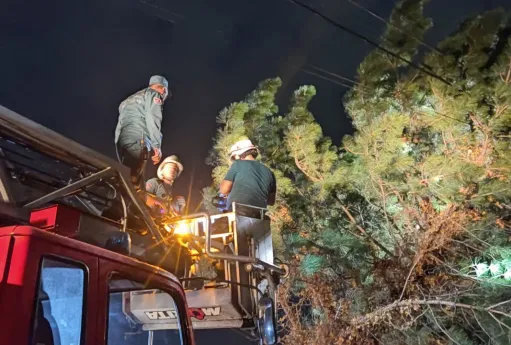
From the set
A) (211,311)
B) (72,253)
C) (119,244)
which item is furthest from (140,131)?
(72,253)

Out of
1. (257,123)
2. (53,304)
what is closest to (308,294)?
(257,123)

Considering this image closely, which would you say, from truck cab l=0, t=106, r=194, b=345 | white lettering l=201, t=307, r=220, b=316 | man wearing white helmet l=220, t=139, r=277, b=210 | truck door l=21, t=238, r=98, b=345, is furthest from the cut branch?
truck door l=21, t=238, r=98, b=345

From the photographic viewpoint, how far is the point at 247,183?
5152 mm

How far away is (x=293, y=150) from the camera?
29.7 feet

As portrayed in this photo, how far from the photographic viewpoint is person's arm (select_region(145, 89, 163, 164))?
4.62m

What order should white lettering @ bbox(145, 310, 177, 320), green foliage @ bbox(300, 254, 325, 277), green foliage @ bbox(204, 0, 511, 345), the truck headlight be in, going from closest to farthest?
white lettering @ bbox(145, 310, 177, 320) < the truck headlight < green foliage @ bbox(204, 0, 511, 345) < green foliage @ bbox(300, 254, 325, 277)

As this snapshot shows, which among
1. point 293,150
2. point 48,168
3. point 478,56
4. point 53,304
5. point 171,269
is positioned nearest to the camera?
point 53,304

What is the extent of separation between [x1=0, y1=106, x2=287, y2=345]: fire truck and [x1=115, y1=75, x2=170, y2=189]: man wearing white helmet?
0.72m

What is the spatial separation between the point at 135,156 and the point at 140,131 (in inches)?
9.9

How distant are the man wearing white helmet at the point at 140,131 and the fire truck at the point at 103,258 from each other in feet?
2.37

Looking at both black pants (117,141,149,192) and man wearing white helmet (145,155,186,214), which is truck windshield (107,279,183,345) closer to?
black pants (117,141,149,192)

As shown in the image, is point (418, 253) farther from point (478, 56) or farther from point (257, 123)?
point (257, 123)

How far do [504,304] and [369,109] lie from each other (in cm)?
381

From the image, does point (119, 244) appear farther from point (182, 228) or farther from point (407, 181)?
point (407, 181)
